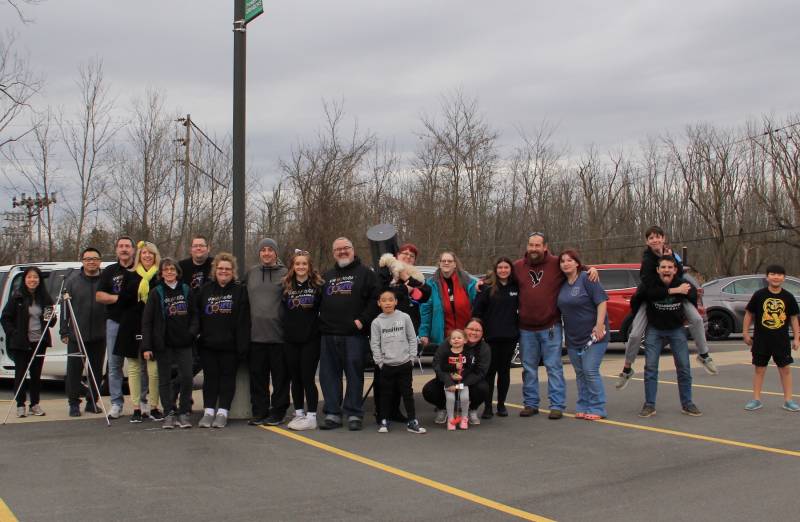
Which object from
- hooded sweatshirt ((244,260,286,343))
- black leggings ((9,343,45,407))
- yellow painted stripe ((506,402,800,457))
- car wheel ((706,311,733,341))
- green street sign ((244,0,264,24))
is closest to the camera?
yellow painted stripe ((506,402,800,457))

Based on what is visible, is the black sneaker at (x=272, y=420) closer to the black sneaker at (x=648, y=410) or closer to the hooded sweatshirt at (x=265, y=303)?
the hooded sweatshirt at (x=265, y=303)

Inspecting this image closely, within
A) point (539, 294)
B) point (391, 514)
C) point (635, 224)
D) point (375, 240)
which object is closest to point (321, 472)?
point (391, 514)

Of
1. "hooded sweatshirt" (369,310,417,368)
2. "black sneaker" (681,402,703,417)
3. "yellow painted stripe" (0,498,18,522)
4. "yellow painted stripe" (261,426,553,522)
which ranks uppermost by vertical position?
"hooded sweatshirt" (369,310,417,368)

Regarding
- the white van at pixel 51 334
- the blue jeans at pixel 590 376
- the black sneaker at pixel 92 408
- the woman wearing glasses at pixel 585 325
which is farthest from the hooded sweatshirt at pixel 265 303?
the blue jeans at pixel 590 376

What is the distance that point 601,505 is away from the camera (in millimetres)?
5250

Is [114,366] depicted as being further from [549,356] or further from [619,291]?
[619,291]

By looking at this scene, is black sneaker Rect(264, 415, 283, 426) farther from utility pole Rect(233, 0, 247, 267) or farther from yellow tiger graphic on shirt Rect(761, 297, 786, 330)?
yellow tiger graphic on shirt Rect(761, 297, 786, 330)

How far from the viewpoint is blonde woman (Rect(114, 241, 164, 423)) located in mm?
8375

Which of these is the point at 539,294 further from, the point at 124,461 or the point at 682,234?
the point at 682,234

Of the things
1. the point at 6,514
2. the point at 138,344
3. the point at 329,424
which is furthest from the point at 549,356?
the point at 6,514

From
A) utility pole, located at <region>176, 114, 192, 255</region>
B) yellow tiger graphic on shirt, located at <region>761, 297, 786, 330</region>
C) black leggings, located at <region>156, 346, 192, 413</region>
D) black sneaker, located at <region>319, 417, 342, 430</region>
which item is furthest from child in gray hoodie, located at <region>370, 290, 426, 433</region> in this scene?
utility pole, located at <region>176, 114, 192, 255</region>

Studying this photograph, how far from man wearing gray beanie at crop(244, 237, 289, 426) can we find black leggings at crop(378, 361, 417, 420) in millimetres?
1101

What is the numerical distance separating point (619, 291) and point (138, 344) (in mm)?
10356

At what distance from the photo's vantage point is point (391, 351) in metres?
8.04
